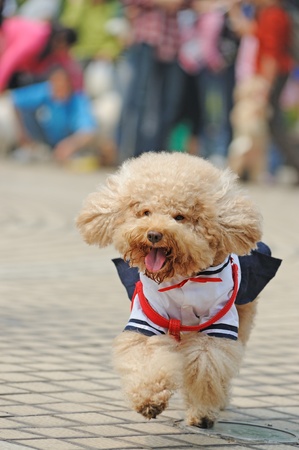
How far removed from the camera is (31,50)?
15.8m

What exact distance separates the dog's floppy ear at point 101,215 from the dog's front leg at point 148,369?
38 centimetres

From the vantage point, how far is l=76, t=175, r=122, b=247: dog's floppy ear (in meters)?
4.30

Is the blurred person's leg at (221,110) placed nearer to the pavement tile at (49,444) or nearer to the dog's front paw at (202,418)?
the dog's front paw at (202,418)

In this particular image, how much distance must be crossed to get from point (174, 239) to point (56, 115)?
11.8 m

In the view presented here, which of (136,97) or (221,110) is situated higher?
(221,110)

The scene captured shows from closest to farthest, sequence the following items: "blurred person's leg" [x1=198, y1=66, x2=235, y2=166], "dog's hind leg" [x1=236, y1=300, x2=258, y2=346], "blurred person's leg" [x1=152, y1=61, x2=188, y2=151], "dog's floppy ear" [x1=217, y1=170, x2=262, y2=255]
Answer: "dog's floppy ear" [x1=217, y1=170, x2=262, y2=255] < "dog's hind leg" [x1=236, y1=300, x2=258, y2=346] < "blurred person's leg" [x1=152, y1=61, x2=188, y2=151] < "blurred person's leg" [x1=198, y1=66, x2=235, y2=166]

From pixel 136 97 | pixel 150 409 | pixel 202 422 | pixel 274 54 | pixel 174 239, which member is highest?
pixel 274 54

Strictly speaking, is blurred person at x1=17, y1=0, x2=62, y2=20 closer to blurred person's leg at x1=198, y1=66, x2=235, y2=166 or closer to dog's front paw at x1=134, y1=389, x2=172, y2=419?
blurred person's leg at x1=198, y1=66, x2=235, y2=166

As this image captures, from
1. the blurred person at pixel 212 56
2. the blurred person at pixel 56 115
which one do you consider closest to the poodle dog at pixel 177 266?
the blurred person at pixel 212 56

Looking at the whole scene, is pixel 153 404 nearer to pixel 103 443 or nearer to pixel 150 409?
pixel 150 409

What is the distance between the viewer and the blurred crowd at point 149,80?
13398 millimetres

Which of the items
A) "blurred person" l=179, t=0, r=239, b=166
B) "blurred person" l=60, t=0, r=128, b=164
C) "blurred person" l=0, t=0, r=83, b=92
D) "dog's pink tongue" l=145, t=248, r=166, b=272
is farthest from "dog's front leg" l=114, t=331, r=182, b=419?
"blurred person" l=0, t=0, r=83, b=92

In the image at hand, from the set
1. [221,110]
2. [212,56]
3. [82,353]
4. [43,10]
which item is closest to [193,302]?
[82,353]

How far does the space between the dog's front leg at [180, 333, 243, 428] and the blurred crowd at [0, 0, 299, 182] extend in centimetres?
890
